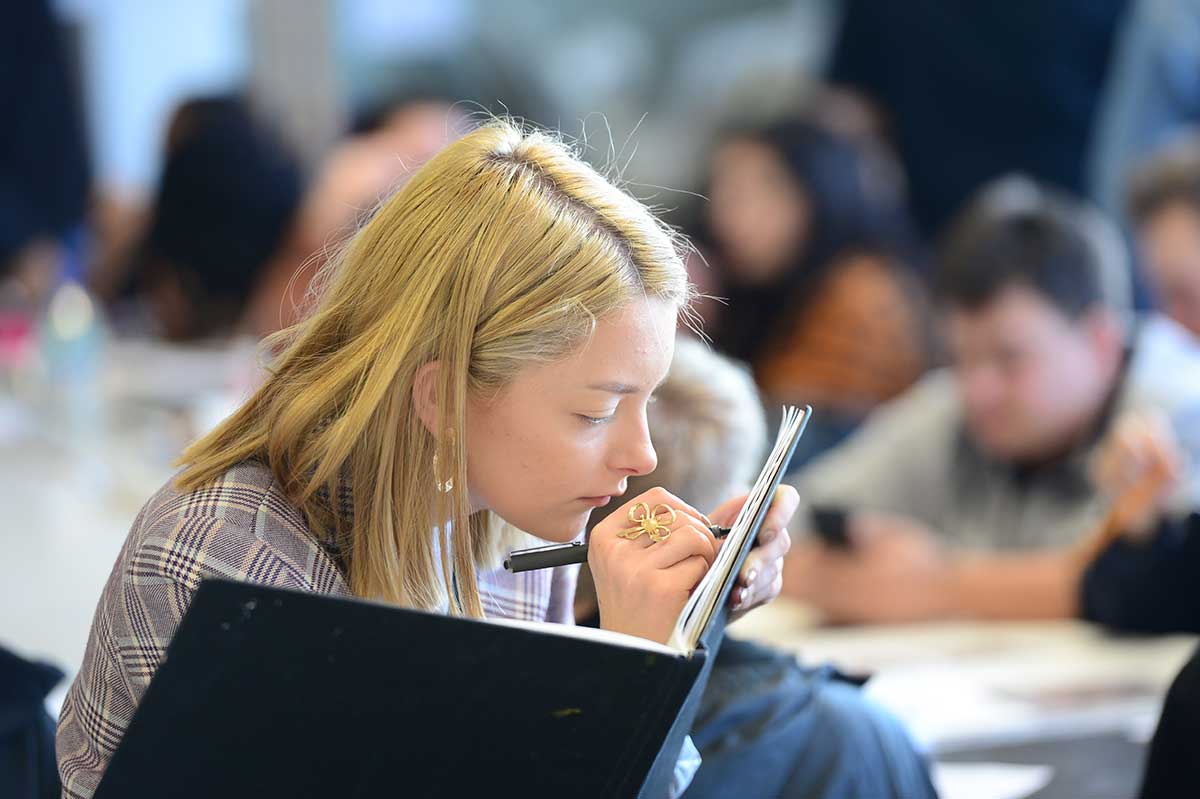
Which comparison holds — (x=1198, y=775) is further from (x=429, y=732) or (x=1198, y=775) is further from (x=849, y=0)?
(x=849, y=0)

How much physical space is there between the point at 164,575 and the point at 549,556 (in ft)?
0.80

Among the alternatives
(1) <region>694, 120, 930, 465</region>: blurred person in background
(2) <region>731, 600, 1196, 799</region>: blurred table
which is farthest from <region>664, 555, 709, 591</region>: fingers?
(1) <region>694, 120, 930, 465</region>: blurred person in background

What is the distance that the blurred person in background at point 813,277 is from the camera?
292 centimetres

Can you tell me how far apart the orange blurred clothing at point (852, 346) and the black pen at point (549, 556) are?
2.01 m

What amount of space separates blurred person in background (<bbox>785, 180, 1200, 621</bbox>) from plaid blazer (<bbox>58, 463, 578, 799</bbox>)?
126 cm

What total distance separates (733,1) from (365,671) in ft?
15.1

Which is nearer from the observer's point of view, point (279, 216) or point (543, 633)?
point (543, 633)

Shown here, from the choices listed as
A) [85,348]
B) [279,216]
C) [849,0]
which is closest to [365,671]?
[85,348]

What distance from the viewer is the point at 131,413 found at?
2986mm

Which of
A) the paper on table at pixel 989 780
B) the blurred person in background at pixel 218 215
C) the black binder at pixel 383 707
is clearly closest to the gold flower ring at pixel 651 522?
the black binder at pixel 383 707

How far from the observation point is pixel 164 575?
834 mm

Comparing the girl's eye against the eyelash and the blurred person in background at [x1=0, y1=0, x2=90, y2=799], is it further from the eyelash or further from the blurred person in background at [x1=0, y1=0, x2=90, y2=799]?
the blurred person in background at [x1=0, y1=0, x2=90, y2=799]

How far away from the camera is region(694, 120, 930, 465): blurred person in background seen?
2924 millimetres

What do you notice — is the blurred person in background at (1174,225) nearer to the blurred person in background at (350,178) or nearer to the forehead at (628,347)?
the blurred person in background at (350,178)
